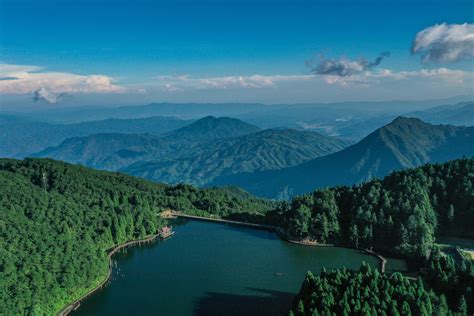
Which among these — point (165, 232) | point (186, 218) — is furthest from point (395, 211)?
point (186, 218)

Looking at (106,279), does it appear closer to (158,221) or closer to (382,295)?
(158,221)

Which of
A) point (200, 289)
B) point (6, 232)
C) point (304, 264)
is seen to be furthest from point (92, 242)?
point (304, 264)

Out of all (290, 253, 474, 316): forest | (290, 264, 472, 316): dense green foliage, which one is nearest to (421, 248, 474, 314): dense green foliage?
(290, 253, 474, 316): forest

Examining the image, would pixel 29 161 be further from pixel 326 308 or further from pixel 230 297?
pixel 326 308

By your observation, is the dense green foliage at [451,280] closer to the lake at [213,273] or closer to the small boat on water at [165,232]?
the lake at [213,273]

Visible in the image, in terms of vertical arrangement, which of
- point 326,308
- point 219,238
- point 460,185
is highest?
point 460,185

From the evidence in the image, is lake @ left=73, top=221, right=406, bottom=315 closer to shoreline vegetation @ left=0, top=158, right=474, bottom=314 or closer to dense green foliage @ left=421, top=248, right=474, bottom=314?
shoreline vegetation @ left=0, top=158, right=474, bottom=314

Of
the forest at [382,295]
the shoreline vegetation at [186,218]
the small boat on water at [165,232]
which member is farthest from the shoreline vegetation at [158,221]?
the small boat on water at [165,232]
